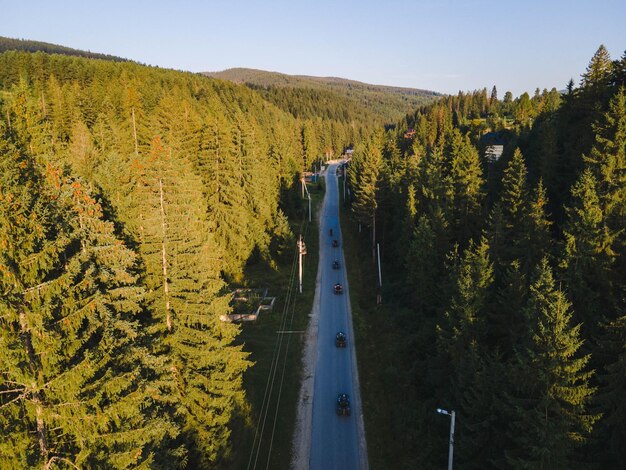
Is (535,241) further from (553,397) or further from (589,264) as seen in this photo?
(553,397)

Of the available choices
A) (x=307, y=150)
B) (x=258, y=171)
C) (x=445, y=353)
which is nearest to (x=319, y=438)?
(x=445, y=353)

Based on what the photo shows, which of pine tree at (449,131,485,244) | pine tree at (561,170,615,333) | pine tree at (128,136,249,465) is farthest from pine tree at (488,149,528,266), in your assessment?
pine tree at (128,136,249,465)

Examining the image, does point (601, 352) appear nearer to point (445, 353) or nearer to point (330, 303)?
point (445, 353)

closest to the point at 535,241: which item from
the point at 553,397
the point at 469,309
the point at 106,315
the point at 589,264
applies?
the point at 589,264

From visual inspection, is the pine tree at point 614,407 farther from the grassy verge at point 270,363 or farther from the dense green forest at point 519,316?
the grassy verge at point 270,363

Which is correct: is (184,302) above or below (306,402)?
above

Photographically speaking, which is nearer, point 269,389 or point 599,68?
point 269,389
